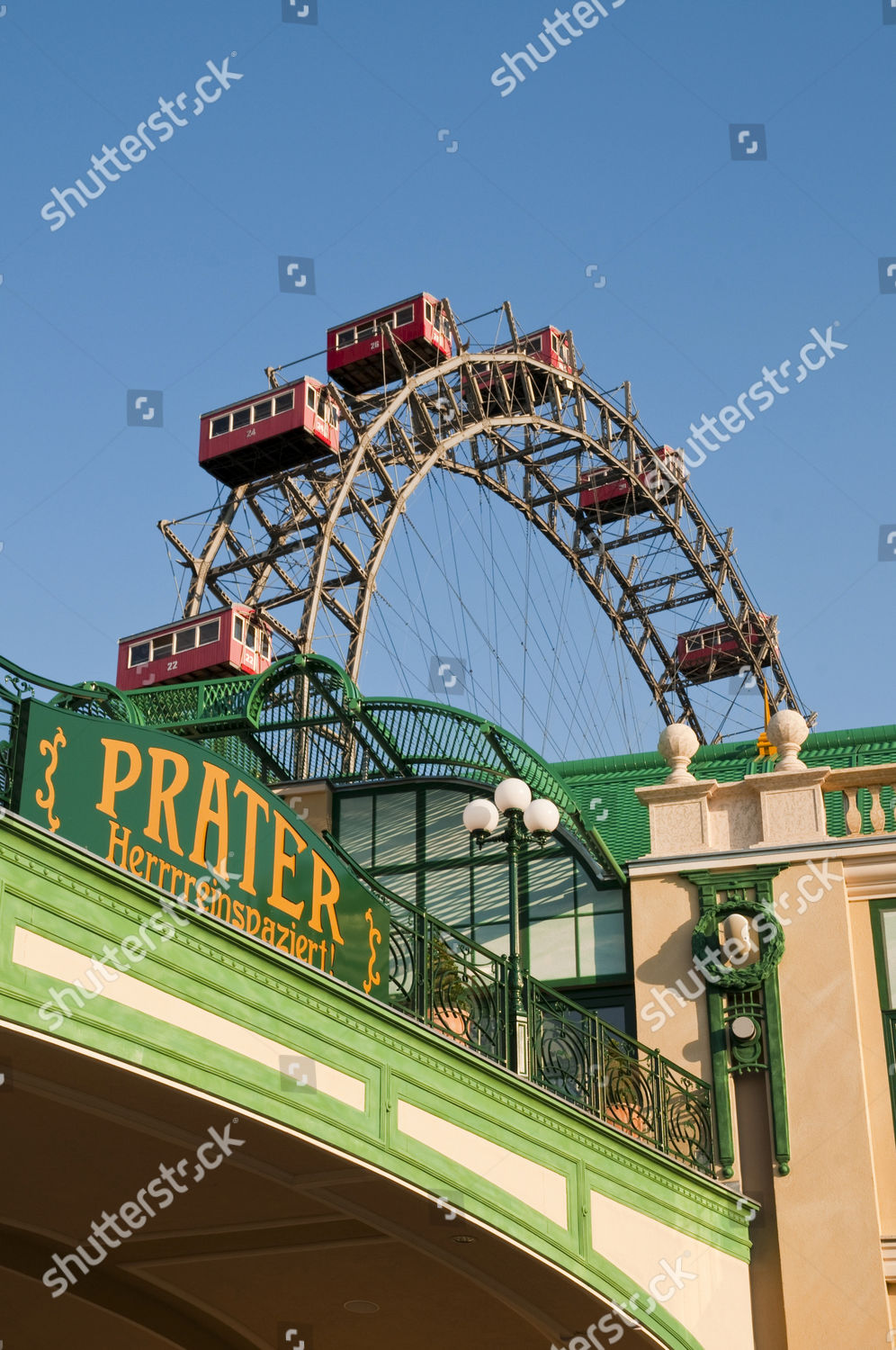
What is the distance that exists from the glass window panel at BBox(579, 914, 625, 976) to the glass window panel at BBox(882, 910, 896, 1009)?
301 centimetres

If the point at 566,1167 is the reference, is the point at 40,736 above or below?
above


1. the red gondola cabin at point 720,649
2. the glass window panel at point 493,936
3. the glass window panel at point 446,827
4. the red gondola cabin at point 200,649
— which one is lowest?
the glass window panel at point 493,936

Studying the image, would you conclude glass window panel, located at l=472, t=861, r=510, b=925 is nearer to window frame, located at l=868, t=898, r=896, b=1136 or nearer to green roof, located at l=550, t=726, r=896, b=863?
green roof, located at l=550, t=726, r=896, b=863

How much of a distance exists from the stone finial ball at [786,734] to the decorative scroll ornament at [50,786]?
10197 millimetres

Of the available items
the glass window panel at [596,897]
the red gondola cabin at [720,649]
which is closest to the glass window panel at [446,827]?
the glass window panel at [596,897]

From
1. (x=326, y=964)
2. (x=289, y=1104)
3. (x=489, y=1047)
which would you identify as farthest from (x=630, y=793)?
(x=289, y=1104)

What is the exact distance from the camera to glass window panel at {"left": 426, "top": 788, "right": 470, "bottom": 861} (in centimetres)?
2067

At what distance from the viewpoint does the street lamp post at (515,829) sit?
14383mm

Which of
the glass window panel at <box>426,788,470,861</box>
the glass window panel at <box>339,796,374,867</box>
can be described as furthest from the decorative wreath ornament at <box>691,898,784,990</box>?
the glass window panel at <box>339,796,374,867</box>

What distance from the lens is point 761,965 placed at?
1777 cm

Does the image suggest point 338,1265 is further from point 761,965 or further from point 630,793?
point 630,793

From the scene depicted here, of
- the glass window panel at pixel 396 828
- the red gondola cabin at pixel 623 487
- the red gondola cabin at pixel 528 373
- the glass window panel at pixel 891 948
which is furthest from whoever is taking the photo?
the red gondola cabin at pixel 623 487

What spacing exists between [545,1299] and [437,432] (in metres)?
29.7

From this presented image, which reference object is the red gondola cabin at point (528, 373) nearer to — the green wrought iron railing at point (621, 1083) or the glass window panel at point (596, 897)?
the glass window panel at point (596, 897)
